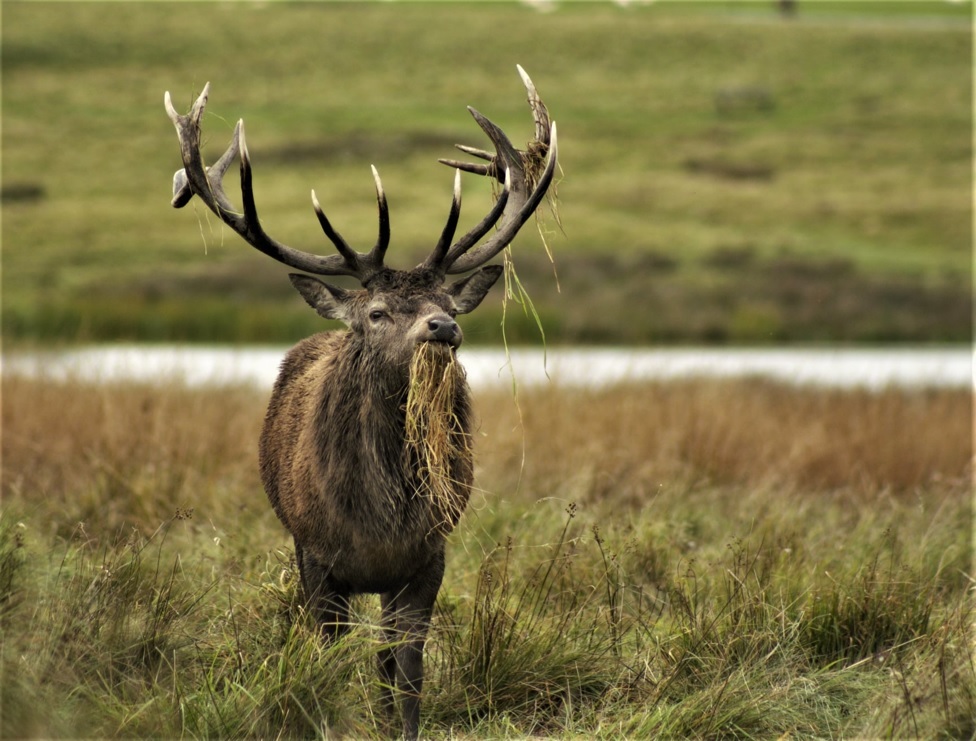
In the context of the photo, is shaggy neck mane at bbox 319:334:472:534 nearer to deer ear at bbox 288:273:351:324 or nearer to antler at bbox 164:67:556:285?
deer ear at bbox 288:273:351:324

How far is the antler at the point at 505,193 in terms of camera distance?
17.6 feet

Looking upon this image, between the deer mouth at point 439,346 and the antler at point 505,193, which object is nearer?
the deer mouth at point 439,346

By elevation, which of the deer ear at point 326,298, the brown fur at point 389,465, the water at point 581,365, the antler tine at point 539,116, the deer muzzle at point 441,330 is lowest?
the water at point 581,365

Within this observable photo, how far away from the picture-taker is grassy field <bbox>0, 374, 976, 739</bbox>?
15.3ft

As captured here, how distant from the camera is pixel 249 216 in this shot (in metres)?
5.38

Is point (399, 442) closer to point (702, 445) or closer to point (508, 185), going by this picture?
point (508, 185)

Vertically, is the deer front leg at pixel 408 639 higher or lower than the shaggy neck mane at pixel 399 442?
lower

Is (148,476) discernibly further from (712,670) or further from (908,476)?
(908,476)

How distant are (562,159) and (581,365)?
33352 mm

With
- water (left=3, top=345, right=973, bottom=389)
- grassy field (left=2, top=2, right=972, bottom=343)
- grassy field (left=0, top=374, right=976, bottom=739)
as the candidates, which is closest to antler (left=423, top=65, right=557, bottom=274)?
water (left=3, top=345, right=973, bottom=389)

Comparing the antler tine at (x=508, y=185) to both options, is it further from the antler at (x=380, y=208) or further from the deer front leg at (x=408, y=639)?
the deer front leg at (x=408, y=639)

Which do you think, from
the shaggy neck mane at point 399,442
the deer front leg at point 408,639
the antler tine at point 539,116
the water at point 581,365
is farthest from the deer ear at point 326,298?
the antler tine at point 539,116

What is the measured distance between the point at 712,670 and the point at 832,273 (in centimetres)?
2918

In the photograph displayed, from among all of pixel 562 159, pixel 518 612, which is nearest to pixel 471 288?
pixel 518 612
